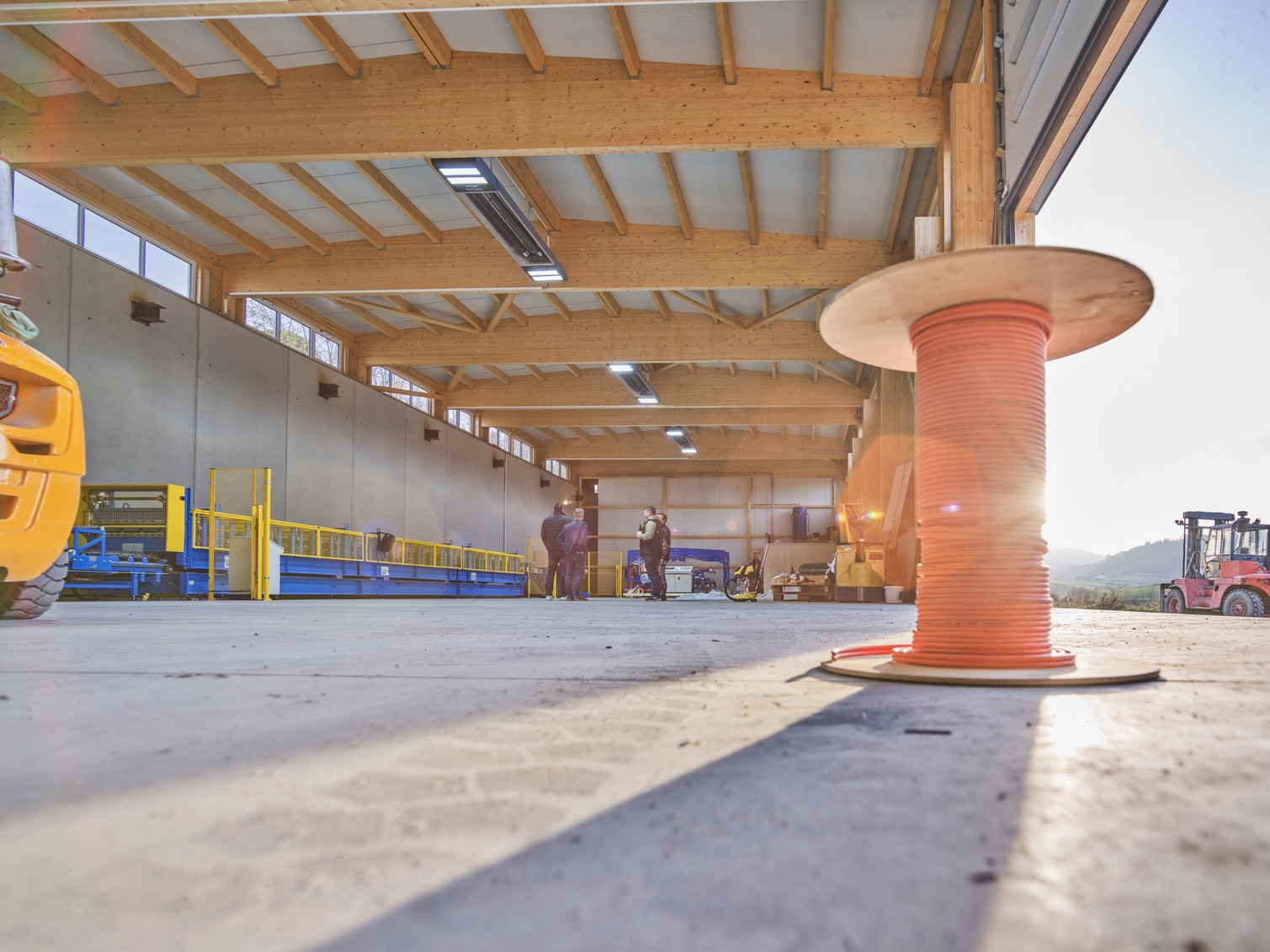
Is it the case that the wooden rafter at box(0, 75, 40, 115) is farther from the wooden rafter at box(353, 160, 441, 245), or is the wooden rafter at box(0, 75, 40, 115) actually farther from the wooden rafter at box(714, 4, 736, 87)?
the wooden rafter at box(714, 4, 736, 87)

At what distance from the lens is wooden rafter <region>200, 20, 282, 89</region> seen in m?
8.96

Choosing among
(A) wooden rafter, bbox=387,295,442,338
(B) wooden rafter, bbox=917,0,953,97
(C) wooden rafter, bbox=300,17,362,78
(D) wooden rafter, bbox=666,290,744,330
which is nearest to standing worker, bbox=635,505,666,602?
(D) wooden rafter, bbox=666,290,744,330

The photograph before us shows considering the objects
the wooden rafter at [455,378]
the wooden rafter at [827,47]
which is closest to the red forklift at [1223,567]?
the wooden rafter at [827,47]

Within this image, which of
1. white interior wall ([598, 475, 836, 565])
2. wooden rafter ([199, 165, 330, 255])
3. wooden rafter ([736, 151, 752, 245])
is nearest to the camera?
wooden rafter ([736, 151, 752, 245])

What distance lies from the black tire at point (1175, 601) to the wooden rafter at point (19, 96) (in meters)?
18.2

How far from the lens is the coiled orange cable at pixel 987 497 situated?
9.29ft

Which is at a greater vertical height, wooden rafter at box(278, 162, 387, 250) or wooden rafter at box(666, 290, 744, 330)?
wooden rafter at box(278, 162, 387, 250)

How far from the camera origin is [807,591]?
1816cm

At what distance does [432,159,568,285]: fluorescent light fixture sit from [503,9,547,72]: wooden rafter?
1.21 meters

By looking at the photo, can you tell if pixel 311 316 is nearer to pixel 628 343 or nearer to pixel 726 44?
pixel 628 343

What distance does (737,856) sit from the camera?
952mm

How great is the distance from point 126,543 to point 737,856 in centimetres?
1265

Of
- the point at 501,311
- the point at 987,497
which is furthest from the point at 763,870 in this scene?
the point at 501,311

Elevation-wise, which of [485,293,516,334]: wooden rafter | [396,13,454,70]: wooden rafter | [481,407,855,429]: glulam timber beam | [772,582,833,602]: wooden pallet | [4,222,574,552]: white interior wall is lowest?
[772,582,833,602]: wooden pallet
